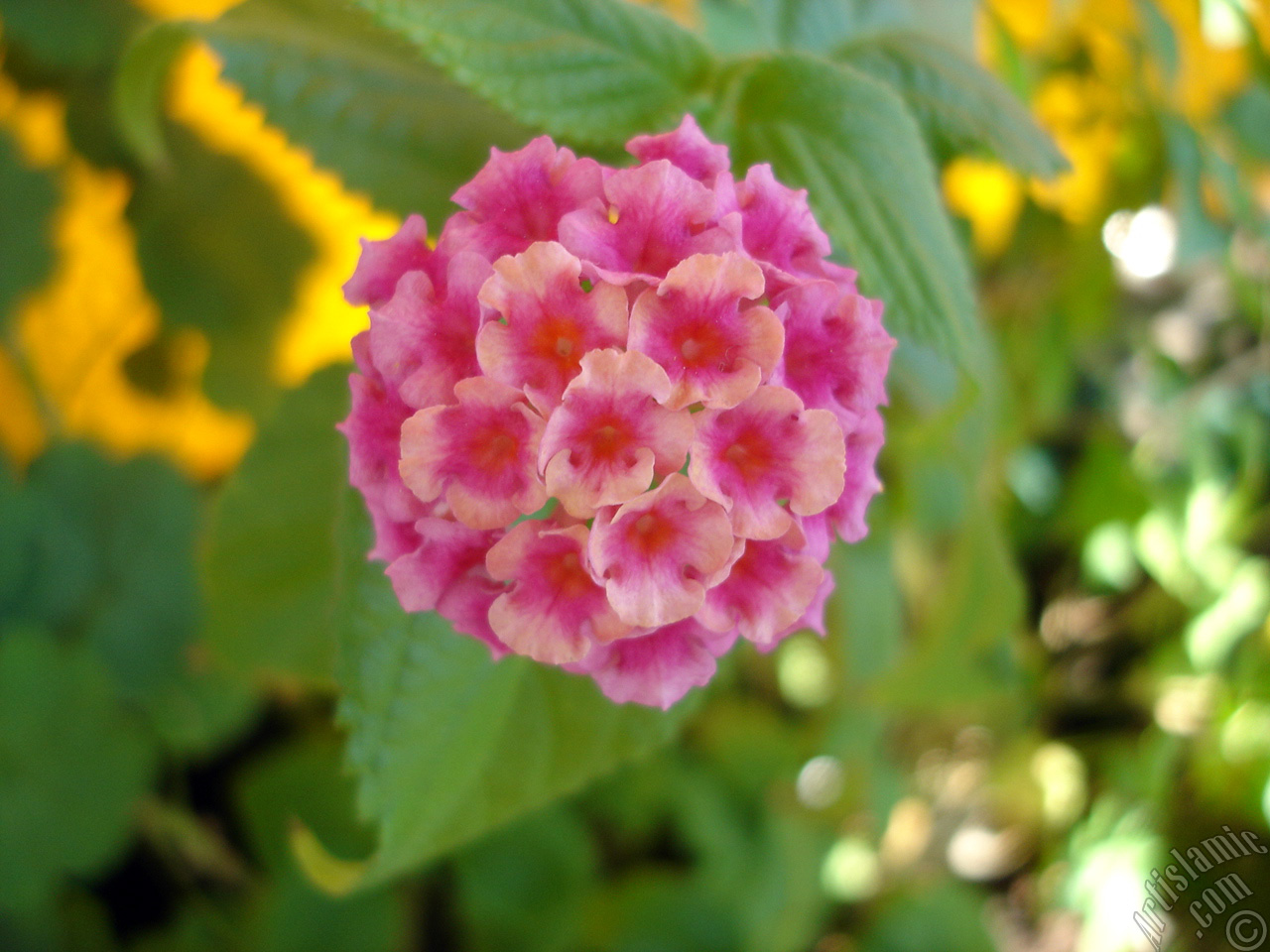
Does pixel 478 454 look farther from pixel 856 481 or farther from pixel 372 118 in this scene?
pixel 372 118

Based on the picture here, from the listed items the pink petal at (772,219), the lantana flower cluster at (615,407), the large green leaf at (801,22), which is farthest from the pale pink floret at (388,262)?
the large green leaf at (801,22)

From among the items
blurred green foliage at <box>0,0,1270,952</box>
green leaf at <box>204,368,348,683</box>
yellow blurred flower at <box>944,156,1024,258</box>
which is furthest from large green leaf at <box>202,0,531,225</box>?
yellow blurred flower at <box>944,156,1024,258</box>

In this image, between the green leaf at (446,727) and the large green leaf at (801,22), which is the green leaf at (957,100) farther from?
the green leaf at (446,727)

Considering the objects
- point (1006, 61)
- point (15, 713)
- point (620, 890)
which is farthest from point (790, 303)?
point (620, 890)

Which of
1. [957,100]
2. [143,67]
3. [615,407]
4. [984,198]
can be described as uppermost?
[143,67]

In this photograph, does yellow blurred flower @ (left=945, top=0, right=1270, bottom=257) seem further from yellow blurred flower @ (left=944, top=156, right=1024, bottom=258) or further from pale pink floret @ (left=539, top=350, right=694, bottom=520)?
pale pink floret @ (left=539, top=350, right=694, bottom=520)

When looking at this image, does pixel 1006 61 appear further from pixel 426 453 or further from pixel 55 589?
pixel 55 589

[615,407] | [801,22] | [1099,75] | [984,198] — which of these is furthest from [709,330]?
[984,198]
